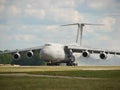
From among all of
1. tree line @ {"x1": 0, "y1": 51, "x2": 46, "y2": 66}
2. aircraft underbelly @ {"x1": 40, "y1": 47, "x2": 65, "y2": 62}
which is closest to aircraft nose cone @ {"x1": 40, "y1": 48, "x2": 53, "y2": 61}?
aircraft underbelly @ {"x1": 40, "y1": 47, "x2": 65, "y2": 62}

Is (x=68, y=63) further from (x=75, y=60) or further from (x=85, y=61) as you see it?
(x=85, y=61)

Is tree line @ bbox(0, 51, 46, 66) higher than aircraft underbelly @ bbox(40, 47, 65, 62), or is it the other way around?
aircraft underbelly @ bbox(40, 47, 65, 62)

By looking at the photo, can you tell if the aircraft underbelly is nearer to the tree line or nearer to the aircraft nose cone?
the aircraft nose cone

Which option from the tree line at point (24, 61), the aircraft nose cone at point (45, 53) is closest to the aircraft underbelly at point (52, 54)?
the aircraft nose cone at point (45, 53)

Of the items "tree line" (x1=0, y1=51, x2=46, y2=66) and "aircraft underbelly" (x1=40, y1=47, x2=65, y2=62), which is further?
"tree line" (x1=0, y1=51, x2=46, y2=66)

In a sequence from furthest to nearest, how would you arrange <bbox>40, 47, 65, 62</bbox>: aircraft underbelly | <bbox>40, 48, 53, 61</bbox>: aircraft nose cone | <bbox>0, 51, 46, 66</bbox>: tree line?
<bbox>0, 51, 46, 66</bbox>: tree line < <bbox>40, 47, 65, 62</bbox>: aircraft underbelly < <bbox>40, 48, 53, 61</bbox>: aircraft nose cone

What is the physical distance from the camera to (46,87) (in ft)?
91.4

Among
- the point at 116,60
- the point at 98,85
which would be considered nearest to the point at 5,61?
the point at 116,60

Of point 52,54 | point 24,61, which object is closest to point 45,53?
point 52,54

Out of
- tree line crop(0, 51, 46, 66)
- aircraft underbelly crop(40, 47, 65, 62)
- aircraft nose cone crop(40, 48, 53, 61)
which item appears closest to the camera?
aircraft nose cone crop(40, 48, 53, 61)

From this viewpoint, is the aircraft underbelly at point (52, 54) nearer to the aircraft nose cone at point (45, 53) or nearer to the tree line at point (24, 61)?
the aircraft nose cone at point (45, 53)

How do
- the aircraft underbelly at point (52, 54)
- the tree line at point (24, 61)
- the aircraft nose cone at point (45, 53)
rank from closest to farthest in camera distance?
1. the aircraft nose cone at point (45, 53)
2. the aircraft underbelly at point (52, 54)
3. the tree line at point (24, 61)

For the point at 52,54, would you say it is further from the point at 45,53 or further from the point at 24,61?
the point at 24,61

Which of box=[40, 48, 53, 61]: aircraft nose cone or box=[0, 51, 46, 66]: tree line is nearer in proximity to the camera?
box=[40, 48, 53, 61]: aircraft nose cone
